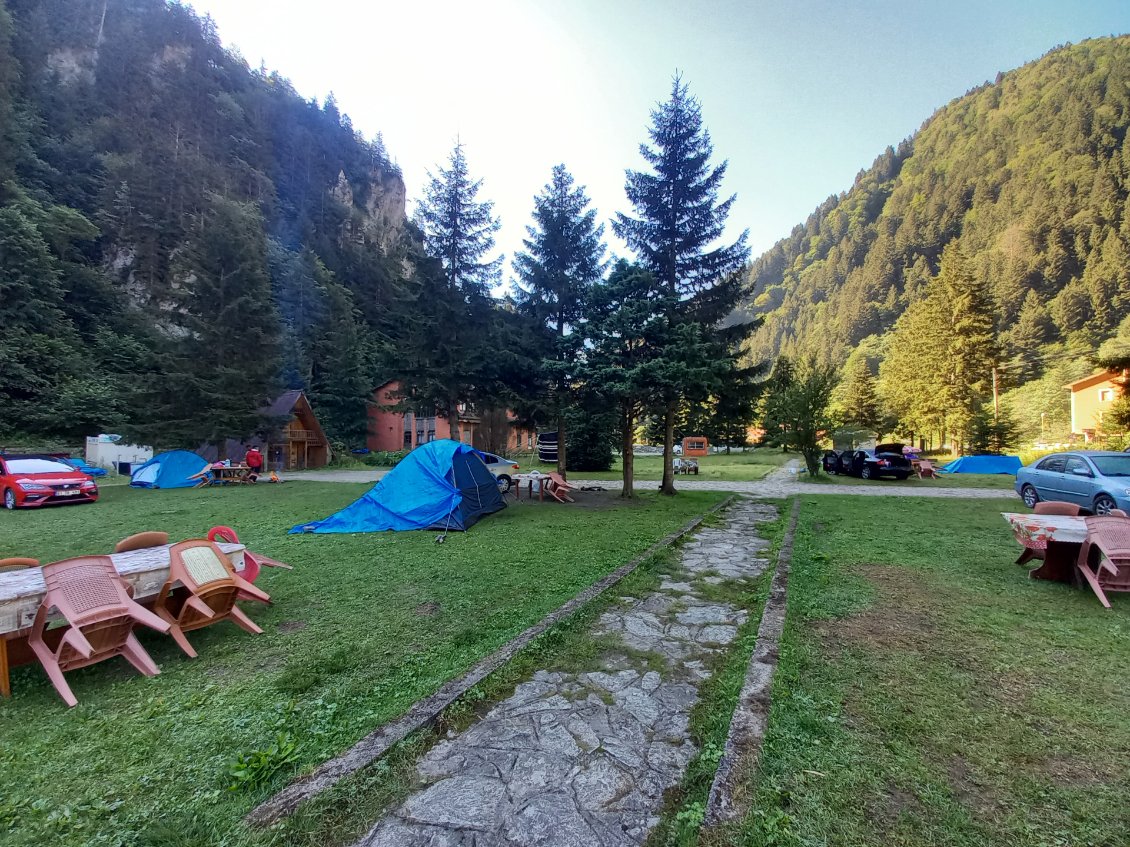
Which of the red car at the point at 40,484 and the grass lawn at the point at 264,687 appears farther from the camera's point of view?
the red car at the point at 40,484

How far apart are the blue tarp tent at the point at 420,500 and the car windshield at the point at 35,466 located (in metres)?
9.98

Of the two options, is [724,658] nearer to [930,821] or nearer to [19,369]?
[930,821]

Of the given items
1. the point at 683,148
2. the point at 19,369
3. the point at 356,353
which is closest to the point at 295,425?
the point at 356,353

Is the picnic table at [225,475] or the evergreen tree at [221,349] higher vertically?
the evergreen tree at [221,349]

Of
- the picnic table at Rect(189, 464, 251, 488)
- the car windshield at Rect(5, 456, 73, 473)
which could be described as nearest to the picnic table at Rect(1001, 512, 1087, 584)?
the car windshield at Rect(5, 456, 73, 473)

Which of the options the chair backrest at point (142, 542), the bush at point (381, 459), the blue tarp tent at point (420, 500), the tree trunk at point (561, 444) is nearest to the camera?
the chair backrest at point (142, 542)

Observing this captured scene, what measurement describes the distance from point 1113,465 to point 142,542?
16.1 m

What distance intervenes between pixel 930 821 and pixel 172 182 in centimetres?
5315

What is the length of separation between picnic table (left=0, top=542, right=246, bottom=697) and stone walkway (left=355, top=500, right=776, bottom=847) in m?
2.81

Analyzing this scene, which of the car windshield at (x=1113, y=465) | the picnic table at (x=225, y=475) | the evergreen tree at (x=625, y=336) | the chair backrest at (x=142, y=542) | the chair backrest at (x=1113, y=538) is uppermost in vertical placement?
the evergreen tree at (x=625, y=336)

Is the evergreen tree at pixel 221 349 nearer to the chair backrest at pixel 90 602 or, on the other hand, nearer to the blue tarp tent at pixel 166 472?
the blue tarp tent at pixel 166 472

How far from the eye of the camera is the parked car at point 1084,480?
904 cm

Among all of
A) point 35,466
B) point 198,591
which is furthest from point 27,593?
point 35,466

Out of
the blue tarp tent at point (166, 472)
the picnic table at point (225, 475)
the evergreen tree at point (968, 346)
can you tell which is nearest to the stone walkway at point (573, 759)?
the blue tarp tent at point (166, 472)
